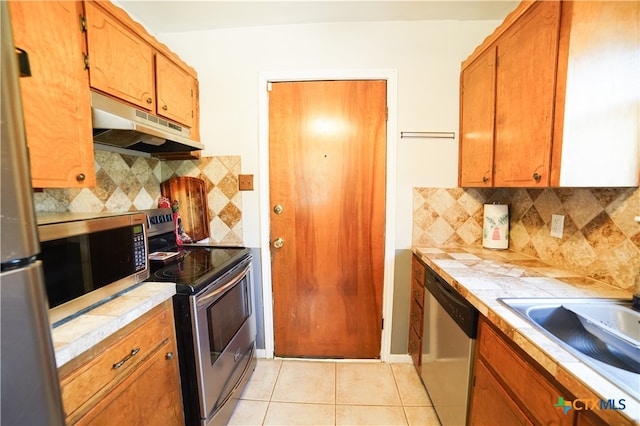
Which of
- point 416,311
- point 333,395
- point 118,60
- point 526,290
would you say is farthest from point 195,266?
point 526,290

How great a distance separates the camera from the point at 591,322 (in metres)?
0.77

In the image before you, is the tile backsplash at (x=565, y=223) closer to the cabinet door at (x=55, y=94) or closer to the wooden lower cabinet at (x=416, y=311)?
the wooden lower cabinet at (x=416, y=311)

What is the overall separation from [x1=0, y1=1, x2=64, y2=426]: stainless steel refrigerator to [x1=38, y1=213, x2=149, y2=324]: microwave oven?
0.31m

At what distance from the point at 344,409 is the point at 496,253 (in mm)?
1383

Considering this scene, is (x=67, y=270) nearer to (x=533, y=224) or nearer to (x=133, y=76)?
(x=133, y=76)

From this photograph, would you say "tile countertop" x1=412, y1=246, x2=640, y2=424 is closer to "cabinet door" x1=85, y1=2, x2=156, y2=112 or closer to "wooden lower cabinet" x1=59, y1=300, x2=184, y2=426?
"wooden lower cabinet" x1=59, y1=300, x2=184, y2=426

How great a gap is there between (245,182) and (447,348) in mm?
1627

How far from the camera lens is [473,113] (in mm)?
1495

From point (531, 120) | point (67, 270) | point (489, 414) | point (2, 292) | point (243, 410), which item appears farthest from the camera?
point (243, 410)

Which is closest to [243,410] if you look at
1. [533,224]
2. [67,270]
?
[67,270]

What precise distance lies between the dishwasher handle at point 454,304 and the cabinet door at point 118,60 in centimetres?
186

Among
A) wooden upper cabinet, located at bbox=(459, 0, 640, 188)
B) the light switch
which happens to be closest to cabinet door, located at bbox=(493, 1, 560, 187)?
wooden upper cabinet, located at bbox=(459, 0, 640, 188)

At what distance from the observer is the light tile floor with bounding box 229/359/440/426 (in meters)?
1.37

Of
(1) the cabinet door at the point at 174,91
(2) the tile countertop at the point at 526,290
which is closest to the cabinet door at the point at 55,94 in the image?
(1) the cabinet door at the point at 174,91
